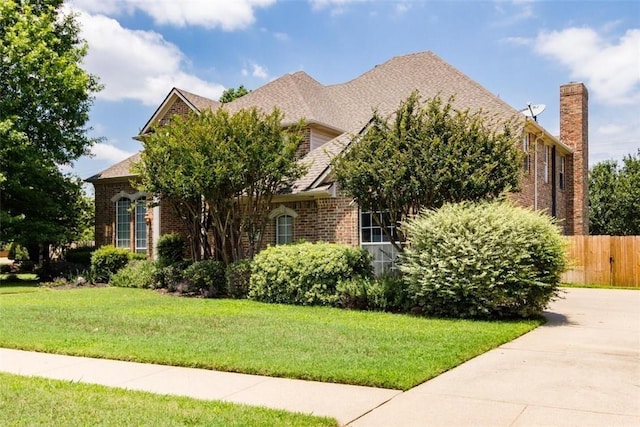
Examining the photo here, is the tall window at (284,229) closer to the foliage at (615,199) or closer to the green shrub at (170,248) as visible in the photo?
the green shrub at (170,248)

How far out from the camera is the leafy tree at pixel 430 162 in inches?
495

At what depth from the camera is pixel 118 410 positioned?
534 cm

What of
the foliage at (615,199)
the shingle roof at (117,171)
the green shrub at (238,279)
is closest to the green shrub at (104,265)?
the shingle roof at (117,171)

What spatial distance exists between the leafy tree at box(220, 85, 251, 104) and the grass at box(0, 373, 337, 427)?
30706 millimetres

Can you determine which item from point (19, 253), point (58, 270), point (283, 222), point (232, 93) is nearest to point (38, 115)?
point (58, 270)

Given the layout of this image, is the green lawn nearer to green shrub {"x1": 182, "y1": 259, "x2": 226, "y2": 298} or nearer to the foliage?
green shrub {"x1": 182, "y1": 259, "x2": 226, "y2": 298}

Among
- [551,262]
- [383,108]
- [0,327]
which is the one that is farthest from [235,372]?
[383,108]

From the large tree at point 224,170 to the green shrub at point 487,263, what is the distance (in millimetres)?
6182

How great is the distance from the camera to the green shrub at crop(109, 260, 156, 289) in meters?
18.9

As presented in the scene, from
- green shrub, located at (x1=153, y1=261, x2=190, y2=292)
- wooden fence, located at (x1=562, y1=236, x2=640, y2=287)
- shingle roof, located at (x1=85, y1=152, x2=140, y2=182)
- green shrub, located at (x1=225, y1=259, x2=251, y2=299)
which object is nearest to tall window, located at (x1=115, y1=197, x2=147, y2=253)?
shingle roof, located at (x1=85, y1=152, x2=140, y2=182)

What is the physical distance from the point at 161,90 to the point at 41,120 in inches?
199

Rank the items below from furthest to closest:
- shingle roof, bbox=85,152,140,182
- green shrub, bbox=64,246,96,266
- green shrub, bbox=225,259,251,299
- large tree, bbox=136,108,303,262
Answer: shingle roof, bbox=85,152,140,182 → green shrub, bbox=64,246,96,266 → large tree, bbox=136,108,303,262 → green shrub, bbox=225,259,251,299

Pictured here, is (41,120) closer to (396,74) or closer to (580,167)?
(396,74)

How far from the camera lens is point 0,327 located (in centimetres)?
1023
